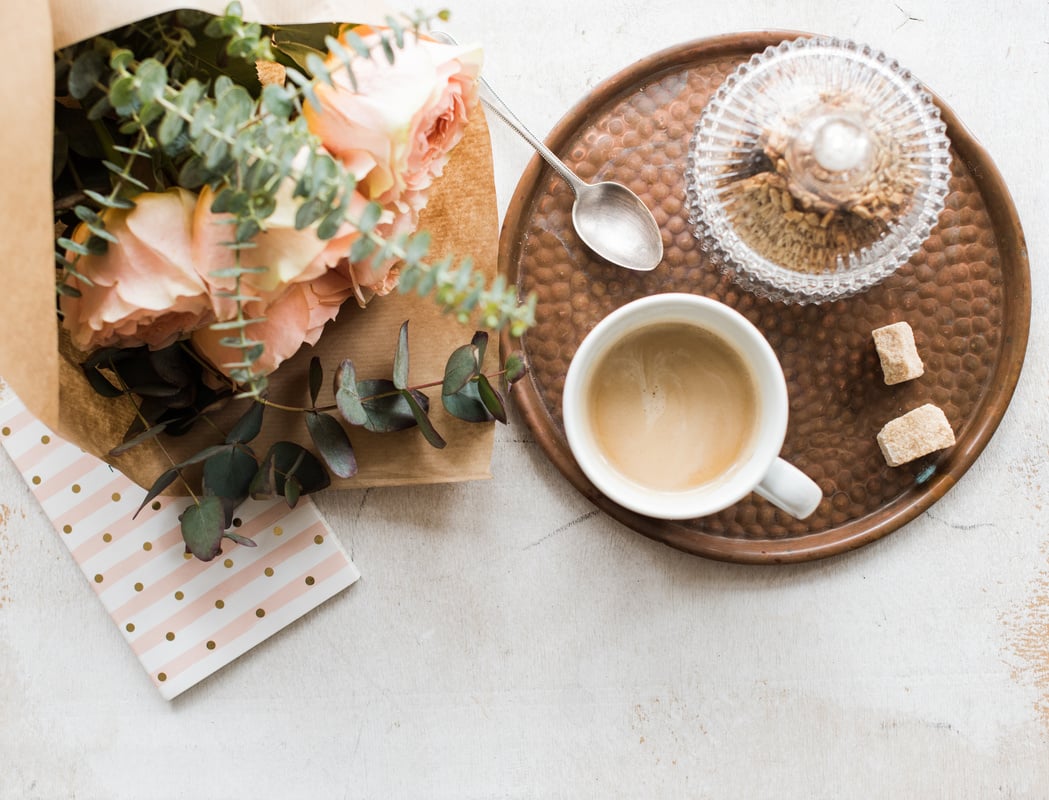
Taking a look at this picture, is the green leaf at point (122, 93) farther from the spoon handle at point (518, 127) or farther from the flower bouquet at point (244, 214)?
the spoon handle at point (518, 127)

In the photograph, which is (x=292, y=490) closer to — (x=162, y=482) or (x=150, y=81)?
(x=162, y=482)

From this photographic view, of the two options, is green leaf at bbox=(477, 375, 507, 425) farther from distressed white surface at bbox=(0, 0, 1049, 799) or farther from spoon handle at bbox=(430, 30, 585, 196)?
spoon handle at bbox=(430, 30, 585, 196)

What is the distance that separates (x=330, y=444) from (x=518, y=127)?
11.6 inches

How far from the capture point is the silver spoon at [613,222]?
0.65m

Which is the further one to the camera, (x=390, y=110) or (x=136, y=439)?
(x=136, y=439)

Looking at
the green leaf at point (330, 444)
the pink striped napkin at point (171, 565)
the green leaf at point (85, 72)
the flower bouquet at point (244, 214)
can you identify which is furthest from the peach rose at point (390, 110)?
the pink striped napkin at point (171, 565)

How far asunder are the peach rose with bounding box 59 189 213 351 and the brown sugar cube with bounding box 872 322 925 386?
482 mm

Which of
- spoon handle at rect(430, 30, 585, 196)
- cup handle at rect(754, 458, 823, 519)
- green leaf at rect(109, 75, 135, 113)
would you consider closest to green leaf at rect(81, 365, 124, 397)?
green leaf at rect(109, 75, 135, 113)

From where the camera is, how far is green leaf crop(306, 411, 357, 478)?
0.64m

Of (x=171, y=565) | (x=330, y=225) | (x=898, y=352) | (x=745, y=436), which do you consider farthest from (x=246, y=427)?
(x=898, y=352)

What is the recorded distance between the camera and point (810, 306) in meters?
0.66

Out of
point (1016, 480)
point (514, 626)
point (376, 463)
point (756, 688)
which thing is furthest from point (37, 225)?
point (1016, 480)

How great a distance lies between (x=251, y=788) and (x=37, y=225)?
0.52 meters

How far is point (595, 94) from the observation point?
65cm
